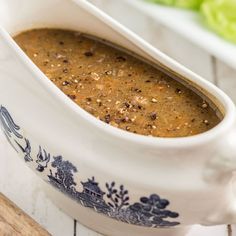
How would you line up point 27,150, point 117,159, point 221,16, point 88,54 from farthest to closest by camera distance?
point 221,16 → point 88,54 → point 27,150 → point 117,159

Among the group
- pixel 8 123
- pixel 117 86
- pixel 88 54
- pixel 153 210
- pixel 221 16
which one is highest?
pixel 221 16

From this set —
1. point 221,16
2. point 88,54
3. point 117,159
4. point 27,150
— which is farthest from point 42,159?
point 221,16

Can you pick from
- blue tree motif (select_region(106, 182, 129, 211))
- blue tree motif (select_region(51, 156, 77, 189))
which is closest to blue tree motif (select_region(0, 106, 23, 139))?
blue tree motif (select_region(51, 156, 77, 189))

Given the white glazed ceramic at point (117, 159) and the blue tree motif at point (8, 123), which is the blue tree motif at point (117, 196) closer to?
the white glazed ceramic at point (117, 159)

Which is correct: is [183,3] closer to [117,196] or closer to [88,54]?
[88,54]

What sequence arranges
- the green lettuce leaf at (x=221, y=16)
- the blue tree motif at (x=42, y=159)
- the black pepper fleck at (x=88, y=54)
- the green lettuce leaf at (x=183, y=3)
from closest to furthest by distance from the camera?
the blue tree motif at (x=42, y=159)
the black pepper fleck at (x=88, y=54)
the green lettuce leaf at (x=221, y=16)
the green lettuce leaf at (x=183, y=3)

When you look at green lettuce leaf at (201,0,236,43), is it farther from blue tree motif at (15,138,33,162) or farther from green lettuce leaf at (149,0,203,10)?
blue tree motif at (15,138,33,162)

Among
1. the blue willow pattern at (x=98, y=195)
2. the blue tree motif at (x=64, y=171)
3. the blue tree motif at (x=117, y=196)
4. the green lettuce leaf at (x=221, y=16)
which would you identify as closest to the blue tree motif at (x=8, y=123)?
the blue willow pattern at (x=98, y=195)

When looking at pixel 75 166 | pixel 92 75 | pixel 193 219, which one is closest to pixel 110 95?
pixel 92 75
